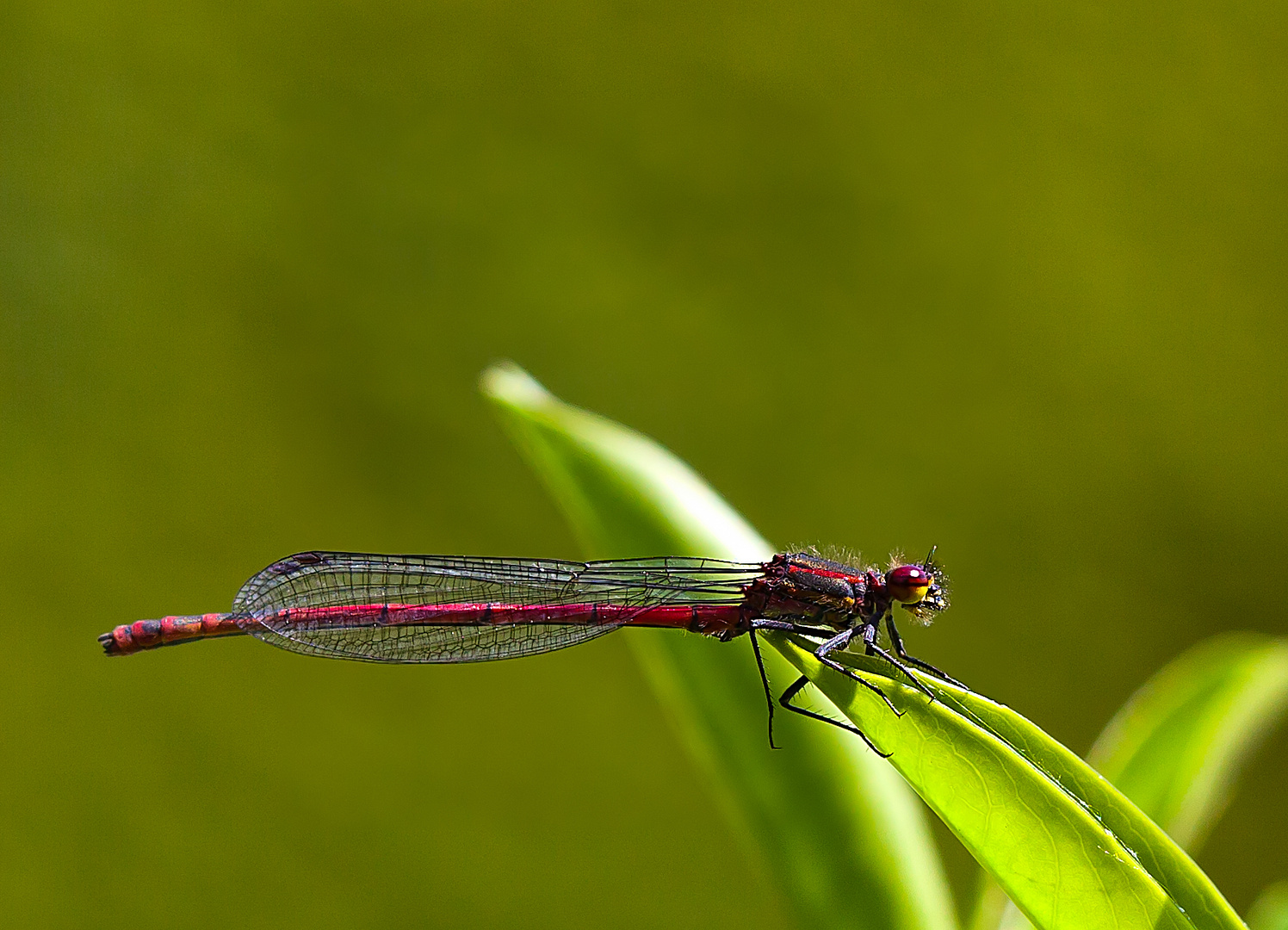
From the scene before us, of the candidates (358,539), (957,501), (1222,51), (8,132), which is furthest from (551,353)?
(1222,51)

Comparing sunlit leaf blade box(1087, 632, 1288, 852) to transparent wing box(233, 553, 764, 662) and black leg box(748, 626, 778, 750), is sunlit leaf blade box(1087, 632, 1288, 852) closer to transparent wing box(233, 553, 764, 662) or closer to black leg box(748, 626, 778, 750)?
black leg box(748, 626, 778, 750)

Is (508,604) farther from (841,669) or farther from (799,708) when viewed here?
(841,669)

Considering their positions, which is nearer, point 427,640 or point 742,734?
point 742,734

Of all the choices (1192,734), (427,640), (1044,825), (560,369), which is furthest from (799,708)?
(560,369)

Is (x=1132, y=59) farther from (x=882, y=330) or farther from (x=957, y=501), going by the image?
(x=957, y=501)

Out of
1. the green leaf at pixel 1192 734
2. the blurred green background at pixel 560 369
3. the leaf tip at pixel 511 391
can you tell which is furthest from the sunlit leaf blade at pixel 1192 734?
the blurred green background at pixel 560 369

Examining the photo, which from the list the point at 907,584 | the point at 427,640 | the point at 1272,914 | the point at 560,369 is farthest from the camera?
the point at 560,369

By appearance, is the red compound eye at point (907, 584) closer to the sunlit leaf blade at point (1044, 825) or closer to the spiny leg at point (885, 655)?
the spiny leg at point (885, 655)
